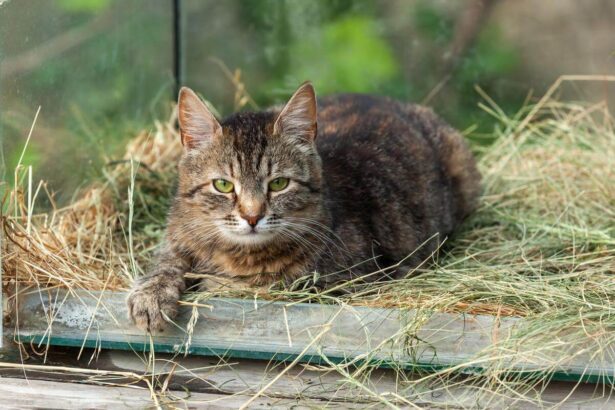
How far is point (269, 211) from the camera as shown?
374cm

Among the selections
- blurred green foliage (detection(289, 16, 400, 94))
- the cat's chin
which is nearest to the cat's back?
the cat's chin

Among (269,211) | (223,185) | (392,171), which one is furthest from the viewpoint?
(392,171)

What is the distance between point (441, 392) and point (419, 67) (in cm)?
308

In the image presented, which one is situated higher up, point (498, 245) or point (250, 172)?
point (250, 172)

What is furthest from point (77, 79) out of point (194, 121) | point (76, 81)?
point (194, 121)

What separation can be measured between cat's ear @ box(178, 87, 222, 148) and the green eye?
31 centimetres

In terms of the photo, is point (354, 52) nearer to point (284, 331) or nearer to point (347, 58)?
point (347, 58)

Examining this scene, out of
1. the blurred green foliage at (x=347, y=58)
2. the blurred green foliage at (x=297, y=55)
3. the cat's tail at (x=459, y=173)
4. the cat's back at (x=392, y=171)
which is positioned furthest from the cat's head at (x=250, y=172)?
the blurred green foliage at (x=347, y=58)

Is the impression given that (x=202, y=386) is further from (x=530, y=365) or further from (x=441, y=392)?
(x=530, y=365)

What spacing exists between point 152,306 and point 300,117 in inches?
40.5

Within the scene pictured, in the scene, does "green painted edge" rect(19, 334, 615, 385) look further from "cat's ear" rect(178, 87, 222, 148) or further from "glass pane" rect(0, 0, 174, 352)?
"cat's ear" rect(178, 87, 222, 148)

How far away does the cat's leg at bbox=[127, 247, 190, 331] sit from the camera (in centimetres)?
357

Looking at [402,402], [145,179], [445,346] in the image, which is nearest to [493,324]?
[445,346]

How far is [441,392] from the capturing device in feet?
11.4
